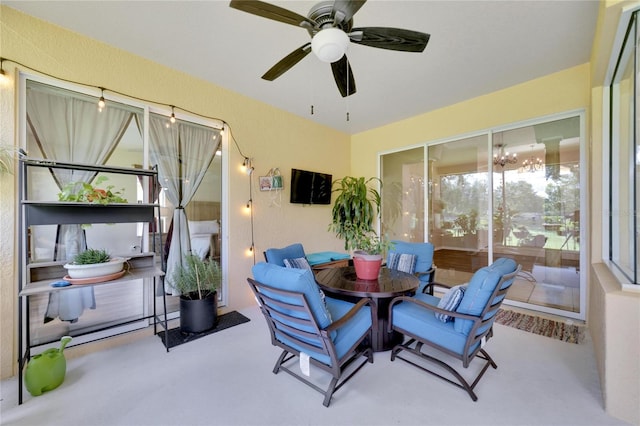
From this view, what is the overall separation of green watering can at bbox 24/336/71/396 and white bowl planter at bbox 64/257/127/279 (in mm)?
607

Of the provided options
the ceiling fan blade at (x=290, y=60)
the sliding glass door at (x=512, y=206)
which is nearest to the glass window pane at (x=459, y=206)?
the sliding glass door at (x=512, y=206)

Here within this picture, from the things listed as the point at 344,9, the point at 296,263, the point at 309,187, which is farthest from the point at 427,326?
the point at 309,187

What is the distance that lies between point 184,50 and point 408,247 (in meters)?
3.40

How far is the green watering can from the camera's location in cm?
186

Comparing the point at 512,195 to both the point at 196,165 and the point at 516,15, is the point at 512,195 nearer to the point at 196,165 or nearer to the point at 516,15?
the point at 516,15

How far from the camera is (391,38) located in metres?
1.76

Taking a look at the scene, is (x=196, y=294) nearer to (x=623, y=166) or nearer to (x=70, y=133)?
(x=70, y=133)

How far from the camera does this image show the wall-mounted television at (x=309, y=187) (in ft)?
14.1

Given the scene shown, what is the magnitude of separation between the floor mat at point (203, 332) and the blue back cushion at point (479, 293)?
2405 millimetres

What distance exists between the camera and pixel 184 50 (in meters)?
2.65

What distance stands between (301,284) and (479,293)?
4.13ft

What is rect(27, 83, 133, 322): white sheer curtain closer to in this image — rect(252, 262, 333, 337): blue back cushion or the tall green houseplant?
rect(252, 262, 333, 337): blue back cushion

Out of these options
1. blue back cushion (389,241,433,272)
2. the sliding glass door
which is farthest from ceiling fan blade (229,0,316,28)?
the sliding glass door

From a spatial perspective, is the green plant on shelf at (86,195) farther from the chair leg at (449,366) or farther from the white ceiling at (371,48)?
the chair leg at (449,366)
